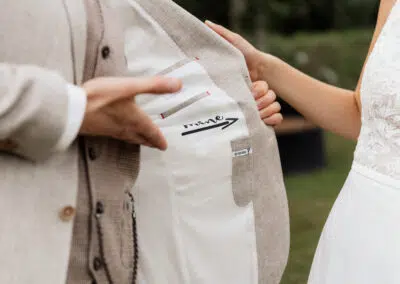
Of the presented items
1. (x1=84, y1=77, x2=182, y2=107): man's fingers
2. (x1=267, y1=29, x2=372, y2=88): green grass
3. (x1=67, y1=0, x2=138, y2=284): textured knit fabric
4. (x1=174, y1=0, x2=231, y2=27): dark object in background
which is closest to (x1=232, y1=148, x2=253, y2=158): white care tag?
(x1=67, y1=0, x2=138, y2=284): textured knit fabric

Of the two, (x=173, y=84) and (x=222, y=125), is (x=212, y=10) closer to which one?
(x=222, y=125)

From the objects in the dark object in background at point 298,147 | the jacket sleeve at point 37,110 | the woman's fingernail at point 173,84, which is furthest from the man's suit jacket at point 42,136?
the dark object in background at point 298,147

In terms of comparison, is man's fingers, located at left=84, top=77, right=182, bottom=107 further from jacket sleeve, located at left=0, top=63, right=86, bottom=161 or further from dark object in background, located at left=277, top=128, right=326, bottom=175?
dark object in background, located at left=277, top=128, right=326, bottom=175

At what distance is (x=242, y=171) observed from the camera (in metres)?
1.85

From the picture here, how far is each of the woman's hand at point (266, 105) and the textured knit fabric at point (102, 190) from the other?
0.54 m

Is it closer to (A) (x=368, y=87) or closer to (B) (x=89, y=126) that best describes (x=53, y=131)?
(B) (x=89, y=126)

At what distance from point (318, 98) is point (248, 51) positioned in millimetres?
295

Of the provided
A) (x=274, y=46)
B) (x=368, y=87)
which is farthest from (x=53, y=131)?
(x=274, y=46)

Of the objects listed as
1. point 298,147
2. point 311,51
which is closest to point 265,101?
point 298,147

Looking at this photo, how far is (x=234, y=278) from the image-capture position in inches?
72.9

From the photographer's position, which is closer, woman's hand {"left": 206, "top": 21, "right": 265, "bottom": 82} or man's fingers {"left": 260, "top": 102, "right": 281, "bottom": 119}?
man's fingers {"left": 260, "top": 102, "right": 281, "bottom": 119}

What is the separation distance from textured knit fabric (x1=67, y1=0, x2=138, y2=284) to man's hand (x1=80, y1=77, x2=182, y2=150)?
0.20 feet

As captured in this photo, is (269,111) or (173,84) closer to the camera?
(173,84)

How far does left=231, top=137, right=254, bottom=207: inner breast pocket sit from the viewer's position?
1826 mm
